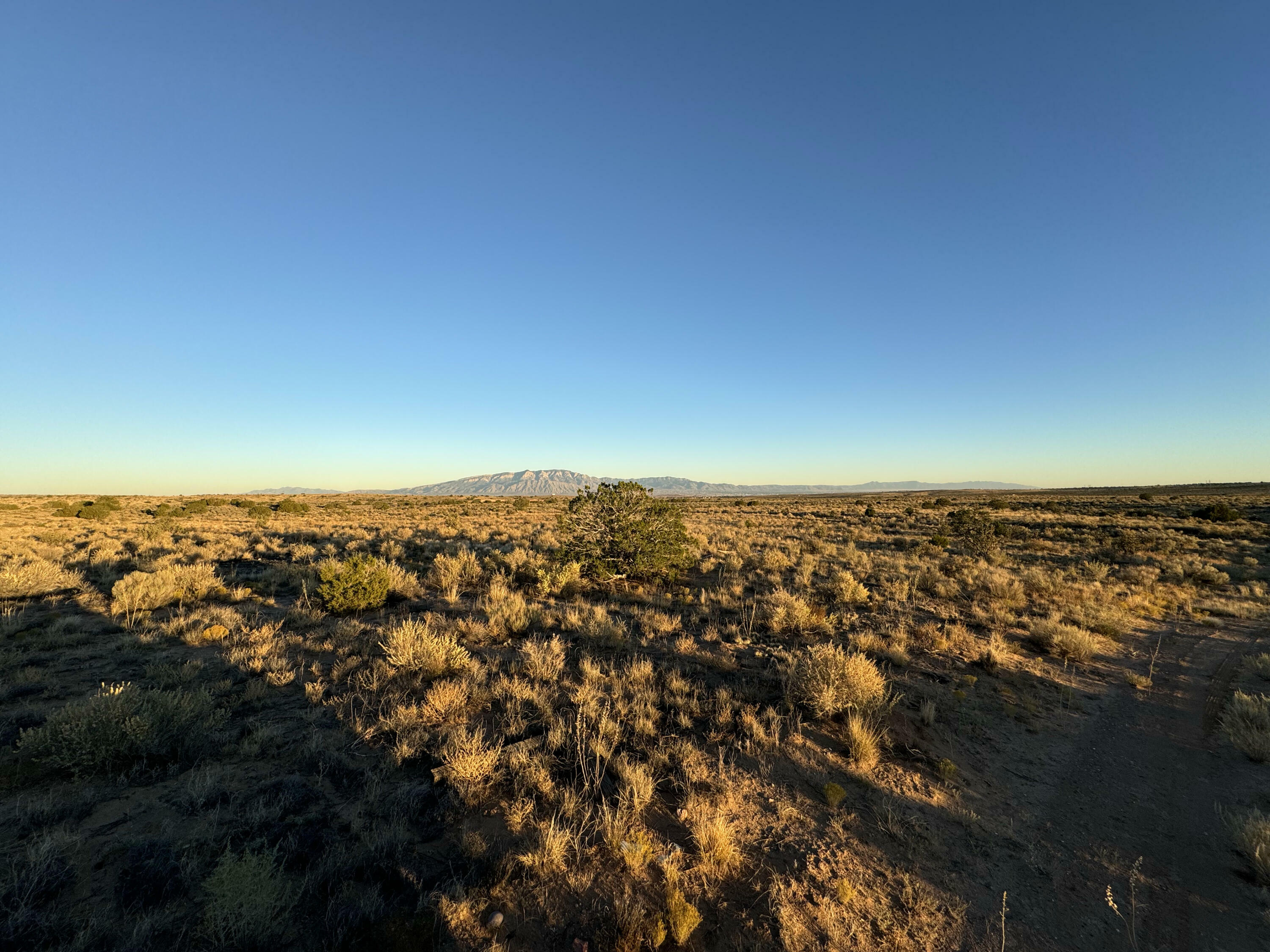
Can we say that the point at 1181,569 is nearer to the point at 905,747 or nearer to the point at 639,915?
the point at 905,747

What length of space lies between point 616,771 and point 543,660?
252 cm

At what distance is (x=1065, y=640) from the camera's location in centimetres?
857

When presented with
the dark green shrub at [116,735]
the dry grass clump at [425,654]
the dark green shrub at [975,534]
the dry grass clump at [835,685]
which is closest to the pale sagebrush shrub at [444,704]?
the dry grass clump at [425,654]

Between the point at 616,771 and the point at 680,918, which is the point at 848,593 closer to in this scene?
the point at 616,771

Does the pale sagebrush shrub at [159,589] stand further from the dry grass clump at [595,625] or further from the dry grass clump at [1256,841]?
the dry grass clump at [1256,841]

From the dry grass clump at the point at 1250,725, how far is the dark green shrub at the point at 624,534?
895cm

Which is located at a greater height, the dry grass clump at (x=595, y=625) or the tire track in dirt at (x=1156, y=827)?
the dry grass clump at (x=595, y=625)

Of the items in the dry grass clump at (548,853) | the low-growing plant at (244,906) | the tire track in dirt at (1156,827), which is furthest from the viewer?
the dry grass clump at (548,853)

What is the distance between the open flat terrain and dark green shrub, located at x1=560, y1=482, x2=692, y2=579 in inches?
65.9

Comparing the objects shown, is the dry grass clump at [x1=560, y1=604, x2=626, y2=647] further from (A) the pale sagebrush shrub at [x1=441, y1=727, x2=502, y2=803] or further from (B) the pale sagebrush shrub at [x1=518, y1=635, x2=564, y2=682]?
(A) the pale sagebrush shrub at [x1=441, y1=727, x2=502, y2=803]

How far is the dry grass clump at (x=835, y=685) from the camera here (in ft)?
19.1

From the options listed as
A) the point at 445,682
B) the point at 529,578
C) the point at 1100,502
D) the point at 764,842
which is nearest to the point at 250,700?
the point at 445,682

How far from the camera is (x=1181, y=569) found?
15289mm

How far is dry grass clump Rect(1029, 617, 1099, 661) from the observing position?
27.6 feet
